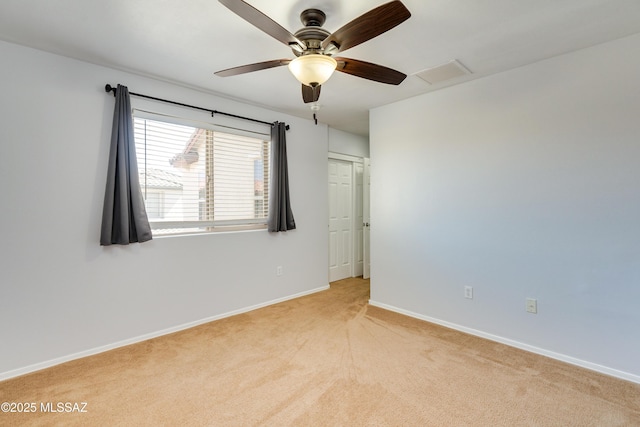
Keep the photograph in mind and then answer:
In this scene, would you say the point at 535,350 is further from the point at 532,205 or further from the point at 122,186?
the point at 122,186

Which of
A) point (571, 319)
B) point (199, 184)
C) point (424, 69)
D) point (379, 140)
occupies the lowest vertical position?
point (571, 319)

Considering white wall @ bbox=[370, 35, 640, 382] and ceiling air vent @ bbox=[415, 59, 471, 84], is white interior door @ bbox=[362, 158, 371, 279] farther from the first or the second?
ceiling air vent @ bbox=[415, 59, 471, 84]

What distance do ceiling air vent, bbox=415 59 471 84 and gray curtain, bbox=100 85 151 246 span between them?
102 inches

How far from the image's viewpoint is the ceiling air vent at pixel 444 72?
2.55m

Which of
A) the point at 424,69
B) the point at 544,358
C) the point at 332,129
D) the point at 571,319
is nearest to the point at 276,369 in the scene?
the point at 544,358

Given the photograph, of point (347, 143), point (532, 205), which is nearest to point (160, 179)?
point (347, 143)

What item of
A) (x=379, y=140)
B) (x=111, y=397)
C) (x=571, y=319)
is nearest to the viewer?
(x=111, y=397)

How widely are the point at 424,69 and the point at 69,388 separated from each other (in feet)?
11.9

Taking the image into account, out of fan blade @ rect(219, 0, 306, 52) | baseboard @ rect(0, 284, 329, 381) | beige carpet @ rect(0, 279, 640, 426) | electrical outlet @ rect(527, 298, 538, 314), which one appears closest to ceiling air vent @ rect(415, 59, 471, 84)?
fan blade @ rect(219, 0, 306, 52)

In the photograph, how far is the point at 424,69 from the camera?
263 centimetres

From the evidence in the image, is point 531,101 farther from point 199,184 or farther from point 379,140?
point 199,184

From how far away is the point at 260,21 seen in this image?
1509 mm

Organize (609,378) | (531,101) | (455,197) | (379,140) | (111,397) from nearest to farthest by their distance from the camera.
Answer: (111,397) → (609,378) → (531,101) → (455,197) → (379,140)

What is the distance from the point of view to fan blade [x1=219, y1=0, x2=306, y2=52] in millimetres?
1380
